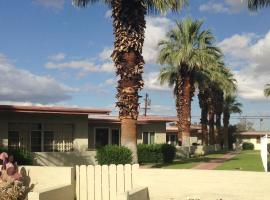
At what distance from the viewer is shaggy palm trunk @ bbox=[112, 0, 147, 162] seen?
21141 millimetres

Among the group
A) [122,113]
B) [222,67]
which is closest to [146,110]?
[222,67]

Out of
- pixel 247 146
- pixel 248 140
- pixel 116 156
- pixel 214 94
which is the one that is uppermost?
pixel 214 94

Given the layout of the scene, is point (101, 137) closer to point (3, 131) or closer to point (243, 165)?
point (3, 131)

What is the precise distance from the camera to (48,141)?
28.7 m

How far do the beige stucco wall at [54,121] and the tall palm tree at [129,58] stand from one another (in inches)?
314

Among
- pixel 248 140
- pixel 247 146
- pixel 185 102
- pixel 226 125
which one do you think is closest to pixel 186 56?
pixel 185 102

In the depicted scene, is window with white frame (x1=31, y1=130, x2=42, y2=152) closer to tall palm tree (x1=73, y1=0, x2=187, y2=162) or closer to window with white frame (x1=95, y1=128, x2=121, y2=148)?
window with white frame (x1=95, y1=128, x2=121, y2=148)

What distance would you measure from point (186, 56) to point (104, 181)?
25.3 m

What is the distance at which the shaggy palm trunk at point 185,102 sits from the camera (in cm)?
3719

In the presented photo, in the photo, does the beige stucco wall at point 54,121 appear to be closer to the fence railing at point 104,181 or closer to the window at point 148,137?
the window at point 148,137

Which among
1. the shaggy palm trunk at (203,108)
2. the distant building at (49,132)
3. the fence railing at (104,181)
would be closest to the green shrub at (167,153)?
the distant building at (49,132)

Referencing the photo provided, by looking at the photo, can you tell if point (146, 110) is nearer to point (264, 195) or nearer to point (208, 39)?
point (208, 39)

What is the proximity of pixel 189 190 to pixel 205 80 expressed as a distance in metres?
31.9

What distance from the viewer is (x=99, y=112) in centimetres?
2895
